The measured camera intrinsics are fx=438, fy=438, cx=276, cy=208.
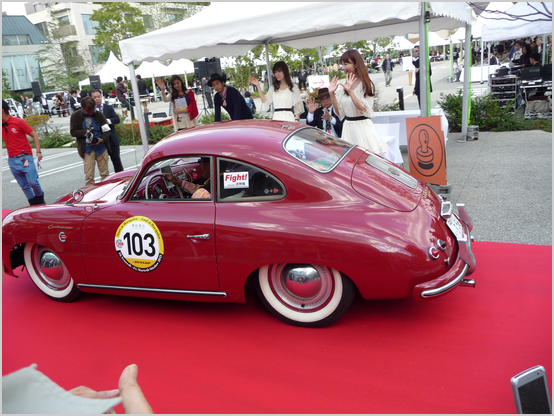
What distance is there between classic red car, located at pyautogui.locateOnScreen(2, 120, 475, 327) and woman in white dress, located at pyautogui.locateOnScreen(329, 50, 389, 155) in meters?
2.12

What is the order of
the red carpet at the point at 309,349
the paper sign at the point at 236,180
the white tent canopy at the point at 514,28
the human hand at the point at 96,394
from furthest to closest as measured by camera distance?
the white tent canopy at the point at 514,28, the paper sign at the point at 236,180, the red carpet at the point at 309,349, the human hand at the point at 96,394

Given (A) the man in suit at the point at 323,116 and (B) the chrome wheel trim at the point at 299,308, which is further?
(A) the man in suit at the point at 323,116

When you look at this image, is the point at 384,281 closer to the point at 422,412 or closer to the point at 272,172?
the point at 422,412

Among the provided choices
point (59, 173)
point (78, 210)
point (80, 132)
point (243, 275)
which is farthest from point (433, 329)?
point (59, 173)

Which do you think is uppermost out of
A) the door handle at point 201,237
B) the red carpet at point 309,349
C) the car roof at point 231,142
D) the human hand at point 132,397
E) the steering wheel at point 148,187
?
the car roof at point 231,142

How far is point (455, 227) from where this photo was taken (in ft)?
11.3

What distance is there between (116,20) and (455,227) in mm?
33779

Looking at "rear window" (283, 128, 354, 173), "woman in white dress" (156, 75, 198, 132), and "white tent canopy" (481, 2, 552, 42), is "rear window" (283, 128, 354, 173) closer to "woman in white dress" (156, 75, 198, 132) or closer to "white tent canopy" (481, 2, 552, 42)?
"woman in white dress" (156, 75, 198, 132)

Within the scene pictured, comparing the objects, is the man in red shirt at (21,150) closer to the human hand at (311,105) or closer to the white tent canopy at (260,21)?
the white tent canopy at (260,21)

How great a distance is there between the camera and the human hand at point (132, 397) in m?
1.38

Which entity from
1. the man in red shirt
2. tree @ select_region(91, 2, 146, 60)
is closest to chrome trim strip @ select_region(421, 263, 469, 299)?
the man in red shirt

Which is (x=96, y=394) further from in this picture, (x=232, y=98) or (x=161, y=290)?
(x=232, y=98)

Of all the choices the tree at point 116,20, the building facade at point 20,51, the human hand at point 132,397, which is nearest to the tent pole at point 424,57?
the human hand at point 132,397

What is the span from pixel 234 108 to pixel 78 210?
424cm
